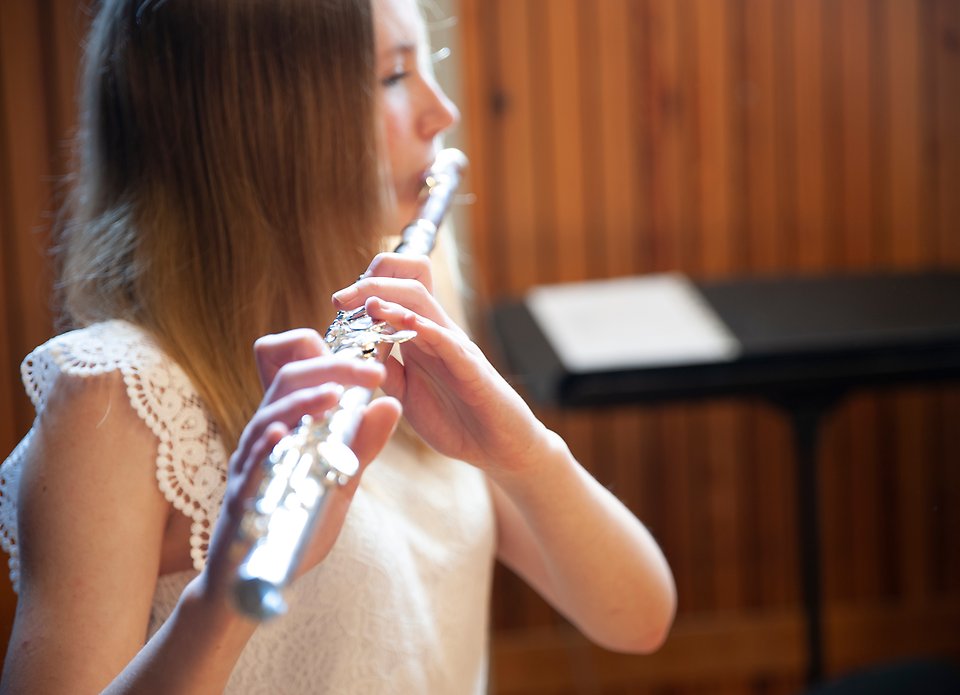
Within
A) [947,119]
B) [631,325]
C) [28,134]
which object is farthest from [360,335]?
[947,119]

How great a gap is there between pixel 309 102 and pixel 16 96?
92 centimetres

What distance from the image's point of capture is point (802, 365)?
1632mm

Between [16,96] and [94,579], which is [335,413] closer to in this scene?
[94,579]

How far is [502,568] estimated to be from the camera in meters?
2.25

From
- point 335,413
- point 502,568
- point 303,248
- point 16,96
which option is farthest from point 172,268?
point 502,568

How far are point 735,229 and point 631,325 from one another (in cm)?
66

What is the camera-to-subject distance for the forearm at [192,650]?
0.53 meters

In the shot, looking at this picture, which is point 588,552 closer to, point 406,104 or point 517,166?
point 406,104

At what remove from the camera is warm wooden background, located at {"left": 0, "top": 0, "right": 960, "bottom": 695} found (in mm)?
2252

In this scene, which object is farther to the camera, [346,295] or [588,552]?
[588,552]

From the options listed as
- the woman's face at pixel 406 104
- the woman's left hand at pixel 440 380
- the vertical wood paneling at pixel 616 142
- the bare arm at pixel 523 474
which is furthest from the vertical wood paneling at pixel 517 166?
the woman's left hand at pixel 440 380

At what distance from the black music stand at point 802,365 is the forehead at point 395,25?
0.86 metres

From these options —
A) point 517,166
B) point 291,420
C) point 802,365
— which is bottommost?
point 802,365

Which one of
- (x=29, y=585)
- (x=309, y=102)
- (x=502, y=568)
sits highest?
(x=309, y=102)
